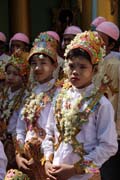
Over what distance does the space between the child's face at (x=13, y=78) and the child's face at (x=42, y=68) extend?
0.46 m

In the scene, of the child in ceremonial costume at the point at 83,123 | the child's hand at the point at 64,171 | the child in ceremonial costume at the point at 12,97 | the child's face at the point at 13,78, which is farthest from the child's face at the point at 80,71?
the child's face at the point at 13,78

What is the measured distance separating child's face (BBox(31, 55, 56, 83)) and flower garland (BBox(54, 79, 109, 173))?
25.0 inches

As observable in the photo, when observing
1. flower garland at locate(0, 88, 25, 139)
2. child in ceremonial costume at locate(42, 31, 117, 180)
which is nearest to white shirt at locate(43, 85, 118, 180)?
child in ceremonial costume at locate(42, 31, 117, 180)

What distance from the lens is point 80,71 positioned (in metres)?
3.12

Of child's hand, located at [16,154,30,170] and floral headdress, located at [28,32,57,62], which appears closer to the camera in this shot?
child's hand, located at [16,154,30,170]

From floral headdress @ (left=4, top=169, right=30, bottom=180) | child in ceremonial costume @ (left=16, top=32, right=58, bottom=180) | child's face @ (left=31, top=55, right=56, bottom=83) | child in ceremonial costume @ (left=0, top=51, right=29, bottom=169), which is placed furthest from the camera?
child in ceremonial costume @ (left=0, top=51, right=29, bottom=169)

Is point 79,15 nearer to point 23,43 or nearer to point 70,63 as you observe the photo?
point 23,43

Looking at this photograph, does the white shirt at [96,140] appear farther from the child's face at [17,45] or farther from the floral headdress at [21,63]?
the child's face at [17,45]

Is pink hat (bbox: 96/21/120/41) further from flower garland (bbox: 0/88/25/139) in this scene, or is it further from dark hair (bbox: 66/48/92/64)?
dark hair (bbox: 66/48/92/64)

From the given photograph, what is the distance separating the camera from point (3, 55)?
19.3 ft

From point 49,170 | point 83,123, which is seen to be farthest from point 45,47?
point 49,170

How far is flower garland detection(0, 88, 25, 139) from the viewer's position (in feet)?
14.0

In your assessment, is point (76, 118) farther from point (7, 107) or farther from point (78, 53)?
point (7, 107)

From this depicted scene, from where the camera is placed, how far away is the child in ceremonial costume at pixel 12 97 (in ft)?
13.7
